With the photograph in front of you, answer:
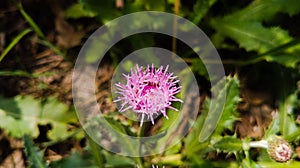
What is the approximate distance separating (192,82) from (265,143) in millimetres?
626

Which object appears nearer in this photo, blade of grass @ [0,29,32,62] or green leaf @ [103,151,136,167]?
green leaf @ [103,151,136,167]

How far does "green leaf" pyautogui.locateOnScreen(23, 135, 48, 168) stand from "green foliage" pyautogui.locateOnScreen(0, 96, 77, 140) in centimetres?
44

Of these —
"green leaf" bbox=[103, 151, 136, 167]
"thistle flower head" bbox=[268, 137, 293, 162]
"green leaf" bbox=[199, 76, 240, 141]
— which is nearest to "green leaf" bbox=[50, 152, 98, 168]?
"green leaf" bbox=[103, 151, 136, 167]

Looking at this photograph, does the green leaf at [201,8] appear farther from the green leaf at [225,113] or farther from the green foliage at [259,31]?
the green leaf at [225,113]

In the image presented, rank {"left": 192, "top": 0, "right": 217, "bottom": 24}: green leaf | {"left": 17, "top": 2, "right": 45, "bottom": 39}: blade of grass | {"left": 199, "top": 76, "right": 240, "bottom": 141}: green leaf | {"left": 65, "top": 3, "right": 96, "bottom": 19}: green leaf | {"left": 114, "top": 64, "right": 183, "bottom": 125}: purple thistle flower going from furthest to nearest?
{"left": 65, "top": 3, "right": 96, "bottom": 19}: green leaf < {"left": 17, "top": 2, "right": 45, "bottom": 39}: blade of grass < {"left": 192, "top": 0, "right": 217, "bottom": 24}: green leaf < {"left": 199, "top": 76, "right": 240, "bottom": 141}: green leaf < {"left": 114, "top": 64, "right": 183, "bottom": 125}: purple thistle flower

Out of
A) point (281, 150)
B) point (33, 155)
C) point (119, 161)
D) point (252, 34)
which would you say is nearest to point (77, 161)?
point (119, 161)

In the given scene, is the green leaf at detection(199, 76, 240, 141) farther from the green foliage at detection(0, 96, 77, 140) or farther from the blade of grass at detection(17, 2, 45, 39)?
the blade of grass at detection(17, 2, 45, 39)

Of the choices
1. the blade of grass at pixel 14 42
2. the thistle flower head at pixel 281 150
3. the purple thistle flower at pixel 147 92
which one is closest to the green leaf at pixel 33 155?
the purple thistle flower at pixel 147 92

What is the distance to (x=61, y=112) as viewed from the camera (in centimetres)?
255

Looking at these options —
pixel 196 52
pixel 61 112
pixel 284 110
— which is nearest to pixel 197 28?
pixel 196 52

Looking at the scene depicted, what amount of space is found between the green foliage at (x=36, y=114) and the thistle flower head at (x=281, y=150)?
1.12m

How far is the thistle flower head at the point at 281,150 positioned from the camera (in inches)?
77.1

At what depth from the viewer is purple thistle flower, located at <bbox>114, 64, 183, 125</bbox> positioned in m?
1.77

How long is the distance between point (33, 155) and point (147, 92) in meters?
0.65
